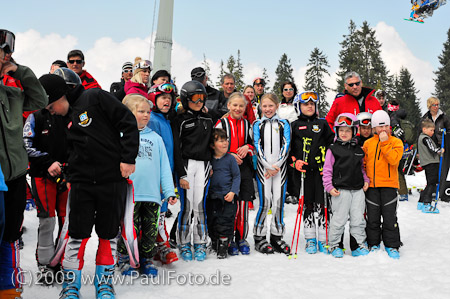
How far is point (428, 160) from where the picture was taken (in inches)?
376

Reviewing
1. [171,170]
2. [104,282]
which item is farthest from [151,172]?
[104,282]

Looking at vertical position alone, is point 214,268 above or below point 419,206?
below

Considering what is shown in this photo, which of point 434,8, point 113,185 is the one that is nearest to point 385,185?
point 113,185

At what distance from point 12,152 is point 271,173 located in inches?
139

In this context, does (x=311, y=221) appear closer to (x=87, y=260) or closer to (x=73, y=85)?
(x=87, y=260)

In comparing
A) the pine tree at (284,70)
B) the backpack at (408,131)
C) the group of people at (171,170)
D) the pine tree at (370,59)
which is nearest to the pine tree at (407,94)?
the pine tree at (370,59)

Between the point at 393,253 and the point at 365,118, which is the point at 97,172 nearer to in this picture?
the point at 393,253

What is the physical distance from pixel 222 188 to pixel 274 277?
1.53 meters

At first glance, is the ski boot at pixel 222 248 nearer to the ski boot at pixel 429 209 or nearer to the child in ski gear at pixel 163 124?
the child in ski gear at pixel 163 124

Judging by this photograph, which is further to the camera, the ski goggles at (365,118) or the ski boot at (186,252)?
the ski goggles at (365,118)

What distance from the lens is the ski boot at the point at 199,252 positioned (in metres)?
5.16

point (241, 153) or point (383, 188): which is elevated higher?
Result: point (241, 153)

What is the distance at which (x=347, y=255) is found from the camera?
556cm

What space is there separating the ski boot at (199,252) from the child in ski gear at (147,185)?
2.89 ft
